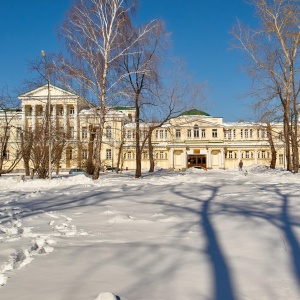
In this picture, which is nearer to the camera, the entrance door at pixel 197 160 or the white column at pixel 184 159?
the white column at pixel 184 159

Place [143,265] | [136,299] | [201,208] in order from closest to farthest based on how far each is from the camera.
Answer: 1. [136,299]
2. [143,265]
3. [201,208]

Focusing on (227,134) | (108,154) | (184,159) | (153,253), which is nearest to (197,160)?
(184,159)

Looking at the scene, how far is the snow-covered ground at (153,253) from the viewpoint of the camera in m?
3.50

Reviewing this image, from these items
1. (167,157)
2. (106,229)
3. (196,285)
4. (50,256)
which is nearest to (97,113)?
(106,229)

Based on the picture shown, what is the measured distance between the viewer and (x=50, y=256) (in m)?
4.61

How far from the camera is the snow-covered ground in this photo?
3.50 meters

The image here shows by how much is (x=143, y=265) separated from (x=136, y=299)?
96cm

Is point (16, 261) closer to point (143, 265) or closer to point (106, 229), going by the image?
point (143, 265)

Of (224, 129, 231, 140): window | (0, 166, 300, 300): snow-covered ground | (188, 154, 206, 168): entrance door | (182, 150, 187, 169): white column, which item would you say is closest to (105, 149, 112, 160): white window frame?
(182, 150, 187, 169): white column

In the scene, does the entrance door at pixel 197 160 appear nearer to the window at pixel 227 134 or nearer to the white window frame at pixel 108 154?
the window at pixel 227 134

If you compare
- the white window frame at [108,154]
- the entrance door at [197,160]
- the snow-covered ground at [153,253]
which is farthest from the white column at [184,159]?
the snow-covered ground at [153,253]

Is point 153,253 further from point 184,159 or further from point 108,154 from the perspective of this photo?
point 108,154

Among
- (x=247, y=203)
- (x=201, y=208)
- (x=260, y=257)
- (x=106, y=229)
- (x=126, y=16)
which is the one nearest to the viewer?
(x=260, y=257)

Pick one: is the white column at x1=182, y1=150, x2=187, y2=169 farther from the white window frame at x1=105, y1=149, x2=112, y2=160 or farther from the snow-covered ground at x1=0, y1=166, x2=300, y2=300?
the snow-covered ground at x1=0, y1=166, x2=300, y2=300
